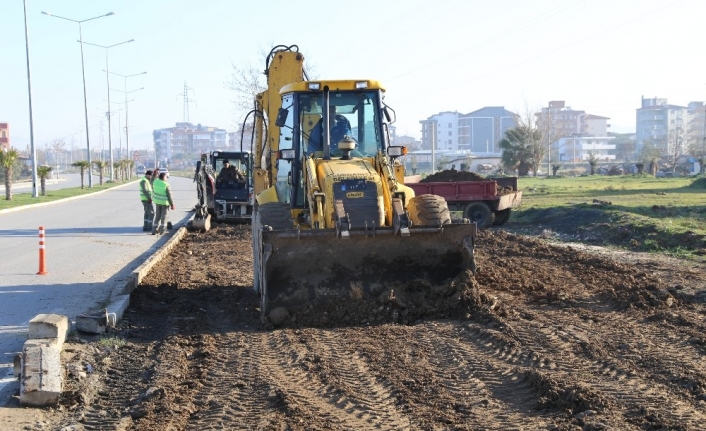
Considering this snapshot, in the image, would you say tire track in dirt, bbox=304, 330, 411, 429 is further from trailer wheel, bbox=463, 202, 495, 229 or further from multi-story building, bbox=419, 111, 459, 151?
multi-story building, bbox=419, 111, 459, 151

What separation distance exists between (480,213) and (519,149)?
45112 mm

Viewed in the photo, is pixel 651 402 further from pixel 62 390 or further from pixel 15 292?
pixel 15 292

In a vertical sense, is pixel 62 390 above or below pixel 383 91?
below

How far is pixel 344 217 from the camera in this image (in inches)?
382

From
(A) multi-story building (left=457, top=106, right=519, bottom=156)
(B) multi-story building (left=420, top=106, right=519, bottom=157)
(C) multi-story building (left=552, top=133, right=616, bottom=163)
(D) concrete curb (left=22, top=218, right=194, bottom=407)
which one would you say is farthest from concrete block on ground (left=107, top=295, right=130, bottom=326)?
(A) multi-story building (left=457, top=106, right=519, bottom=156)

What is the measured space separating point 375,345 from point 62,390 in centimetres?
304

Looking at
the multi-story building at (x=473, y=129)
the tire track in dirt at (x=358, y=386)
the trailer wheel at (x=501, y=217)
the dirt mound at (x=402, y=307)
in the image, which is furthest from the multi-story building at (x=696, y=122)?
the tire track in dirt at (x=358, y=386)

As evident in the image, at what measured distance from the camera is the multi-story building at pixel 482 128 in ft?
577

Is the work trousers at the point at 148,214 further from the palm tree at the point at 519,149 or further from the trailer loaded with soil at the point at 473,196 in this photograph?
the palm tree at the point at 519,149

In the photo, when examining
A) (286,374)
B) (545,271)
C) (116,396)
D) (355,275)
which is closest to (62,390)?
(116,396)

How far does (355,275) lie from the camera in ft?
32.9

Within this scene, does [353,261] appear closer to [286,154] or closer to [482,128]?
[286,154]

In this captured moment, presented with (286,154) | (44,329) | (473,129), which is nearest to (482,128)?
(473,129)

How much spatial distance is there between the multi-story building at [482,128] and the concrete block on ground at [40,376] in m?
169
